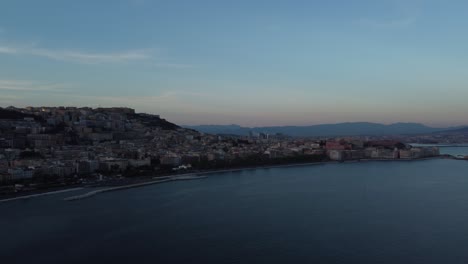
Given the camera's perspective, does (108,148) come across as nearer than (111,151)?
No

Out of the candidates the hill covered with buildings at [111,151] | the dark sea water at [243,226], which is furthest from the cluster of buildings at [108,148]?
the dark sea water at [243,226]

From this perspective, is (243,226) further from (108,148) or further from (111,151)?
(108,148)

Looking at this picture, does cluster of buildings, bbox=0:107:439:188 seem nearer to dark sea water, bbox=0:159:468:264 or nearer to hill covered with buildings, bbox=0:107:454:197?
hill covered with buildings, bbox=0:107:454:197

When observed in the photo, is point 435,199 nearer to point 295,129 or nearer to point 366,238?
point 366,238

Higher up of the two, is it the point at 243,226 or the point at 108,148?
the point at 108,148

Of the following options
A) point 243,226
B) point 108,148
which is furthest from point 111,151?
point 243,226
